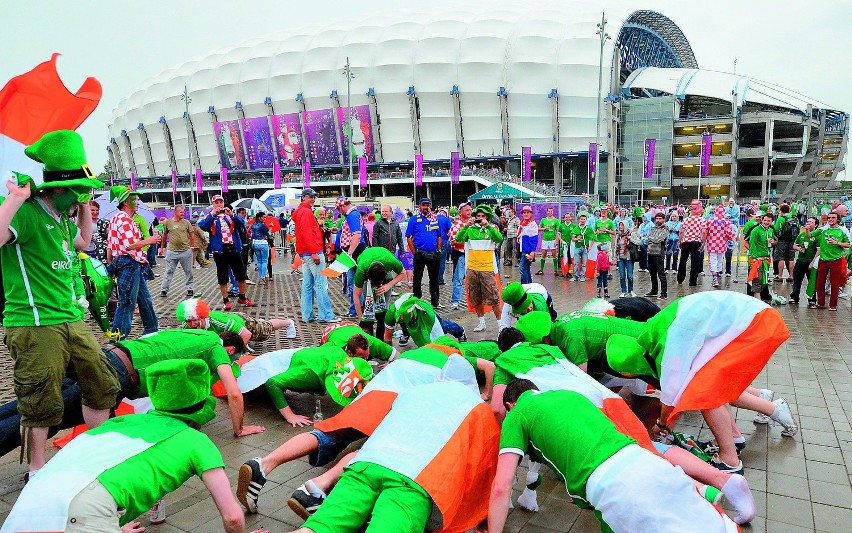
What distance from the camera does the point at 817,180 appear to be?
5550 cm

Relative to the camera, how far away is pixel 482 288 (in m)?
7.76

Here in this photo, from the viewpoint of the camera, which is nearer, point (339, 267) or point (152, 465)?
point (152, 465)

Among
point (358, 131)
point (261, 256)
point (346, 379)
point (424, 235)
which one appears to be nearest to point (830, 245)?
point (424, 235)

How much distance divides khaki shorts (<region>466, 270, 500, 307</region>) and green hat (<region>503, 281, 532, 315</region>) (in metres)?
2.33

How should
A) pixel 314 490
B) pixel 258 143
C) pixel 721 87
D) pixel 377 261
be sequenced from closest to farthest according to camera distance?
pixel 314 490
pixel 377 261
pixel 721 87
pixel 258 143

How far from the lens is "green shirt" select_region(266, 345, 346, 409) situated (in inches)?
174

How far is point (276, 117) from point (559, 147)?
30600mm

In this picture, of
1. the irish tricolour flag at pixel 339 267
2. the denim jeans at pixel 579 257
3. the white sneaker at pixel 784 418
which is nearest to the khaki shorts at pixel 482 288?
the irish tricolour flag at pixel 339 267

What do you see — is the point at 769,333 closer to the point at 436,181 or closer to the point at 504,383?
the point at 504,383

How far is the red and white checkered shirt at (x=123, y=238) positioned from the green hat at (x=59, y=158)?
426 centimetres

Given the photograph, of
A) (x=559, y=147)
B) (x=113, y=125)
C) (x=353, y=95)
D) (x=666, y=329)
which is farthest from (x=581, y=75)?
(x=113, y=125)

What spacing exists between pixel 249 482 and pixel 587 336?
2.71 meters

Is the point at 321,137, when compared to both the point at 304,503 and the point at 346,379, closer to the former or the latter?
the point at 346,379

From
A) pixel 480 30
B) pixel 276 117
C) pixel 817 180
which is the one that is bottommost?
pixel 817 180
